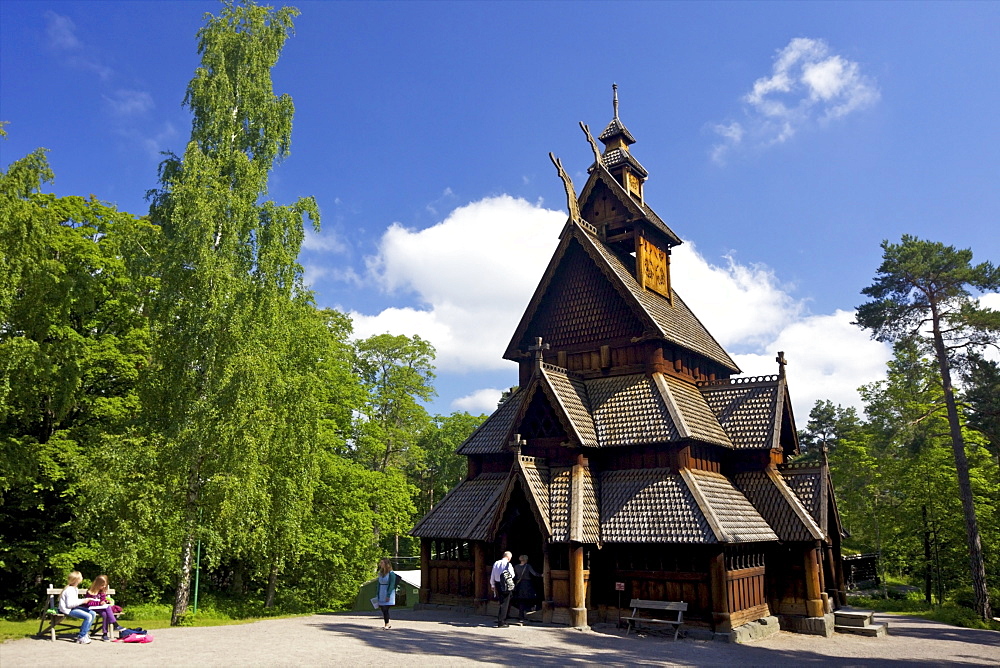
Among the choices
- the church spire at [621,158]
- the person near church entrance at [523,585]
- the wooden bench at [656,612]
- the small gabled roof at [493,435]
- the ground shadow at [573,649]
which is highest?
the church spire at [621,158]

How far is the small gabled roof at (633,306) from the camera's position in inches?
825

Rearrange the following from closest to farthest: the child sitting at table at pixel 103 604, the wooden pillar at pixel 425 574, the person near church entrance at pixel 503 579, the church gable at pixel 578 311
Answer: the child sitting at table at pixel 103 604 < the person near church entrance at pixel 503 579 < the wooden pillar at pixel 425 574 < the church gable at pixel 578 311

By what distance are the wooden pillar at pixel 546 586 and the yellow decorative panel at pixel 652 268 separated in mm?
10483

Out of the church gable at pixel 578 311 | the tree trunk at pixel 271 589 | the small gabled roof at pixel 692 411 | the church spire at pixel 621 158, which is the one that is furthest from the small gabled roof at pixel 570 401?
the tree trunk at pixel 271 589

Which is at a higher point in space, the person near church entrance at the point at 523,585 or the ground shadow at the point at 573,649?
the person near church entrance at the point at 523,585

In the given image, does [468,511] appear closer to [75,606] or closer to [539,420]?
[539,420]

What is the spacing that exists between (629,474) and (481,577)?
5.14 m

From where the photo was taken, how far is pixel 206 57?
20391 millimetres

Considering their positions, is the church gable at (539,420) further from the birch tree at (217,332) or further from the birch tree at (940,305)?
the birch tree at (940,305)

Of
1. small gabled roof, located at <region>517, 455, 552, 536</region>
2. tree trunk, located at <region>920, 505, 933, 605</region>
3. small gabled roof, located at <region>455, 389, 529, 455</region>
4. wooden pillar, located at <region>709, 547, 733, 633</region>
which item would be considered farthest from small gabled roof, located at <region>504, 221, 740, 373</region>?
tree trunk, located at <region>920, 505, 933, 605</region>

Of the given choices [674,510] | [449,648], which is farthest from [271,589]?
[674,510]

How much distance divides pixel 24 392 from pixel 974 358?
117ft

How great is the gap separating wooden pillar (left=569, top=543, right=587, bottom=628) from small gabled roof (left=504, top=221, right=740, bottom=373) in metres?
7.32

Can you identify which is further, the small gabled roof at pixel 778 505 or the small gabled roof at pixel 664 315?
the small gabled roof at pixel 664 315
